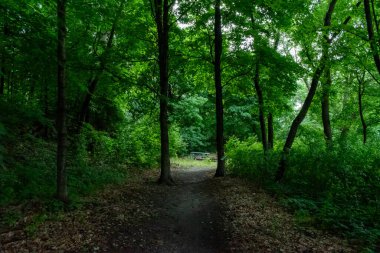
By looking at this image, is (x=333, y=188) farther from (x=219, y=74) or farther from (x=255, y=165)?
(x=219, y=74)

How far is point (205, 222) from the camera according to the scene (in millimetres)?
7344

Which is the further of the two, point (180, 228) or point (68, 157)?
point (68, 157)

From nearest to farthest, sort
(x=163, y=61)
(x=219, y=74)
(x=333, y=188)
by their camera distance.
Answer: (x=333, y=188), (x=163, y=61), (x=219, y=74)

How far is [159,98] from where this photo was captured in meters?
11.9

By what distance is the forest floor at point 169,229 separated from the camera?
552cm

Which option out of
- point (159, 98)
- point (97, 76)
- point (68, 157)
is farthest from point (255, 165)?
point (68, 157)

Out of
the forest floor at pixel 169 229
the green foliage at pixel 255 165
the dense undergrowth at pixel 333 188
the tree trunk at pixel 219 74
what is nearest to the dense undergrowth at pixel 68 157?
the forest floor at pixel 169 229

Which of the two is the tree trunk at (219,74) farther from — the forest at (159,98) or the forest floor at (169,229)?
the forest floor at (169,229)

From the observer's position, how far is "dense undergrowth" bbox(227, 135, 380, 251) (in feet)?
23.5

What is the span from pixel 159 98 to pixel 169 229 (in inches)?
243

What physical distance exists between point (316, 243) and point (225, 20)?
10246mm

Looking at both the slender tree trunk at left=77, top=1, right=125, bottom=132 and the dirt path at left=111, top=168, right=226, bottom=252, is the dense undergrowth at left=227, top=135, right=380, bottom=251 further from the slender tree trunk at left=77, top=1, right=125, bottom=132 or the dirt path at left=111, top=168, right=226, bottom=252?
the slender tree trunk at left=77, top=1, right=125, bottom=132

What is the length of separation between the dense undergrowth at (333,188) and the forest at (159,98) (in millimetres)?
41

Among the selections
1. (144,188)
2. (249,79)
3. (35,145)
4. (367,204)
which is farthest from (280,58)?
(35,145)
